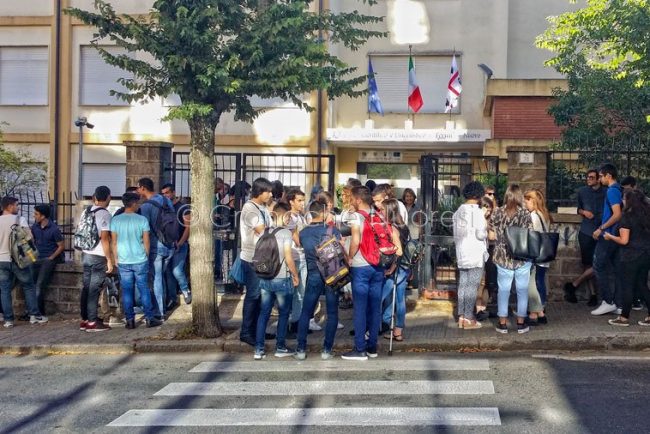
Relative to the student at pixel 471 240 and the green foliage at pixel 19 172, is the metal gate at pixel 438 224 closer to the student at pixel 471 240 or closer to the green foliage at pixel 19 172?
the student at pixel 471 240

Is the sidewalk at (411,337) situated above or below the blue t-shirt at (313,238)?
below

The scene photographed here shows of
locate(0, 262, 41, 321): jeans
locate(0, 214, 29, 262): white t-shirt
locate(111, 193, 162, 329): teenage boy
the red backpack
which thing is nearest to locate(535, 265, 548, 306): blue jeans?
the red backpack

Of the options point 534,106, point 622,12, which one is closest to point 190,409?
point 622,12

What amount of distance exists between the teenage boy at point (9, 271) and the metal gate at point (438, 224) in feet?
18.2

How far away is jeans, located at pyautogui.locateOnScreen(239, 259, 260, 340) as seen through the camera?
982cm

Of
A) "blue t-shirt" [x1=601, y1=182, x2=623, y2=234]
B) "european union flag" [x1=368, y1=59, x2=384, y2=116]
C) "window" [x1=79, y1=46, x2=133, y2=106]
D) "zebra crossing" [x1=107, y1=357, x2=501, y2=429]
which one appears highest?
"window" [x1=79, y1=46, x2=133, y2=106]

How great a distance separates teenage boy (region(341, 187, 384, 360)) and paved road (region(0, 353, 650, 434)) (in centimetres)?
28

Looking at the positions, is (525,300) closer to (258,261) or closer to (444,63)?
(258,261)

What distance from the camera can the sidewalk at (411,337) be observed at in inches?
379

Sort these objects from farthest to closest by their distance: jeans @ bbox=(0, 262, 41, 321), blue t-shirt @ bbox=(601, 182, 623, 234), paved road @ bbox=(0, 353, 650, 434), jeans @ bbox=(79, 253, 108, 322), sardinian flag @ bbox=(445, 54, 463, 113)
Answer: sardinian flag @ bbox=(445, 54, 463, 113)
jeans @ bbox=(0, 262, 41, 321)
jeans @ bbox=(79, 253, 108, 322)
blue t-shirt @ bbox=(601, 182, 623, 234)
paved road @ bbox=(0, 353, 650, 434)

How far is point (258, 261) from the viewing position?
30.1 ft

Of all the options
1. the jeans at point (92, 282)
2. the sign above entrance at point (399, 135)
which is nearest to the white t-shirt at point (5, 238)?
the jeans at point (92, 282)

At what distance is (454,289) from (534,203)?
2.22m

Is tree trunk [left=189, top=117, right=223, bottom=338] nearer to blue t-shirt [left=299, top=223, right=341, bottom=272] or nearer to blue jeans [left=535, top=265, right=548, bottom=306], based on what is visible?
blue t-shirt [left=299, top=223, right=341, bottom=272]
